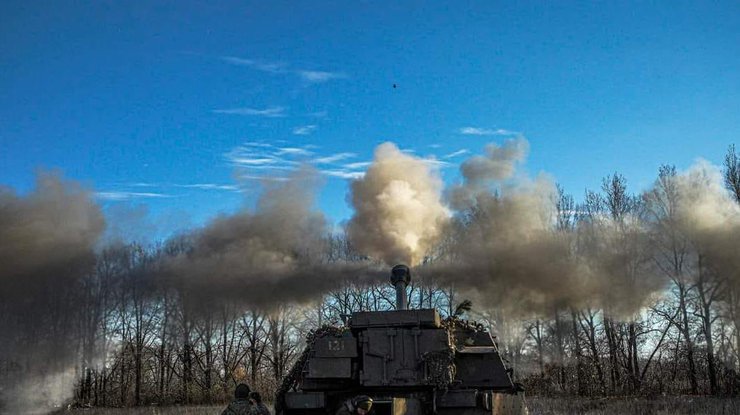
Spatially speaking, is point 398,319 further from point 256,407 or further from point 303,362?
point 256,407

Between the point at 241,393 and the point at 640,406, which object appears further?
the point at 640,406

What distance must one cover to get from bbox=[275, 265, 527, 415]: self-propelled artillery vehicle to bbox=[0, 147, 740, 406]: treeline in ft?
3.92

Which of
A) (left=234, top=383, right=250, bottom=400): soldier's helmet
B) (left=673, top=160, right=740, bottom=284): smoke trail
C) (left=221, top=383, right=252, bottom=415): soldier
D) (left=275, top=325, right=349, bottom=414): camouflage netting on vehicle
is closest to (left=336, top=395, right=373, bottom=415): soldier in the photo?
(left=221, top=383, right=252, bottom=415): soldier

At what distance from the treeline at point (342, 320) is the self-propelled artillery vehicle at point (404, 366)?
119 centimetres

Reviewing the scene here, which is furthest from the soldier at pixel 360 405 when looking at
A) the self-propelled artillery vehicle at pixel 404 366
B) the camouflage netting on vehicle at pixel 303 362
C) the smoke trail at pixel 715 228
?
the smoke trail at pixel 715 228

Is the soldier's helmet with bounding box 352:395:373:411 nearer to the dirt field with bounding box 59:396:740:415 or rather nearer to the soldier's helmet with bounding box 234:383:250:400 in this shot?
the soldier's helmet with bounding box 234:383:250:400

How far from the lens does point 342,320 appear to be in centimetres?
1261

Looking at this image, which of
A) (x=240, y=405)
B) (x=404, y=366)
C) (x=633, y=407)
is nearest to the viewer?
(x=240, y=405)

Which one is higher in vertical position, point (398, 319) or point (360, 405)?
point (398, 319)

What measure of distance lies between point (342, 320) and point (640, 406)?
16.9 metres

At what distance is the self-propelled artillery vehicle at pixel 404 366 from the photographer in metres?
11.0

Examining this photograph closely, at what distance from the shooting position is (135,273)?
2012cm

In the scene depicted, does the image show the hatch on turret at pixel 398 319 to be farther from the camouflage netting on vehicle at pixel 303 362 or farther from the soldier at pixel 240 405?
the soldier at pixel 240 405

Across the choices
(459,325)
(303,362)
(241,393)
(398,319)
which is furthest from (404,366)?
(241,393)
